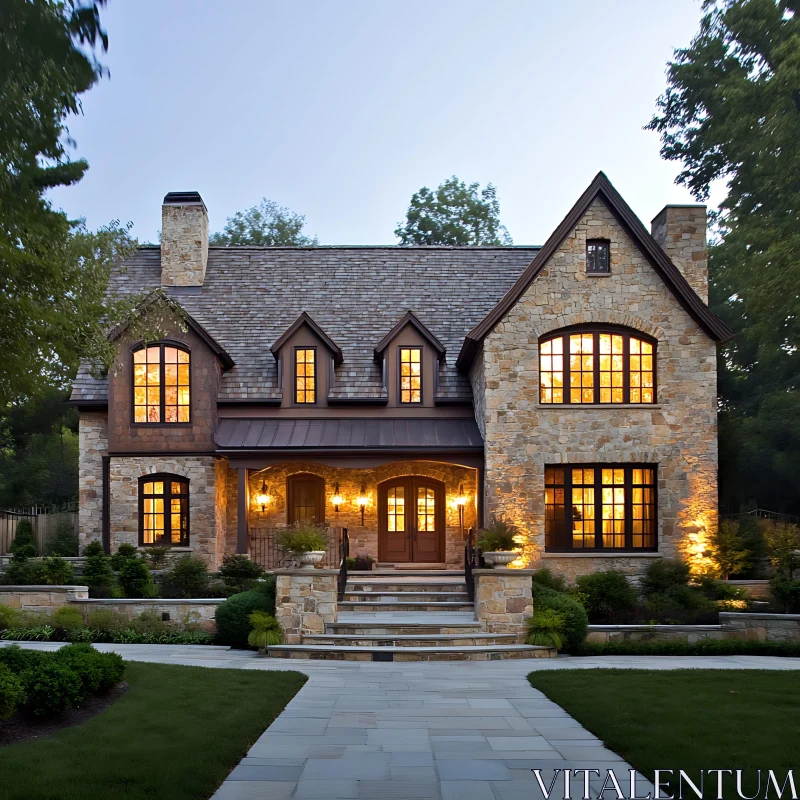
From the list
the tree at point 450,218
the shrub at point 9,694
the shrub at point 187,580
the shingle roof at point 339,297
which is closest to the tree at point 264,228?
the tree at point 450,218

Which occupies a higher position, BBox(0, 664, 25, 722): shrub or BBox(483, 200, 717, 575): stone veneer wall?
BBox(483, 200, 717, 575): stone veneer wall

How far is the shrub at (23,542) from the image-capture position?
18.6 meters

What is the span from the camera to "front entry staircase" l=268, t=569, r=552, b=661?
45.3 ft

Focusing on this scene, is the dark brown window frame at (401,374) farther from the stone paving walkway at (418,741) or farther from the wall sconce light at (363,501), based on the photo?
the stone paving walkway at (418,741)

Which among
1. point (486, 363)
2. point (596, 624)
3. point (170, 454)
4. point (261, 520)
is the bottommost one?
point (596, 624)

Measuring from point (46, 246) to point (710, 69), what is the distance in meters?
29.6

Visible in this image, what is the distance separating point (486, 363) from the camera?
19.4 metres

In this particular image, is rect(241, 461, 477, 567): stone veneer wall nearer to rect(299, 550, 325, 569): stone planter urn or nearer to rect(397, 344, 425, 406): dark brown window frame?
rect(397, 344, 425, 406): dark brown window frame

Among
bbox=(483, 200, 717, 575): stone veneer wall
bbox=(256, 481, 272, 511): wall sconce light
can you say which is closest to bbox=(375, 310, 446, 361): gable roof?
bbox=(483, 200, 717, 575): stone veneer wall

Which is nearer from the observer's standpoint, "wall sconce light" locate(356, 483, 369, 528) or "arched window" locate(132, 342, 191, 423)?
"arched window" locate(132, 342, 191, 423)

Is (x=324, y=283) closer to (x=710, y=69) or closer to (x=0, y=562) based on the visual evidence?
(x=0, y=562)

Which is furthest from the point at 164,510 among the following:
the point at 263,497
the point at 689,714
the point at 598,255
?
the point at 689,714

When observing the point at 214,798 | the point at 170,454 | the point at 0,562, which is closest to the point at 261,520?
the point at 170,454

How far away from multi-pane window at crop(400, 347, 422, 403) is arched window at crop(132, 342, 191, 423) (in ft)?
17.6
